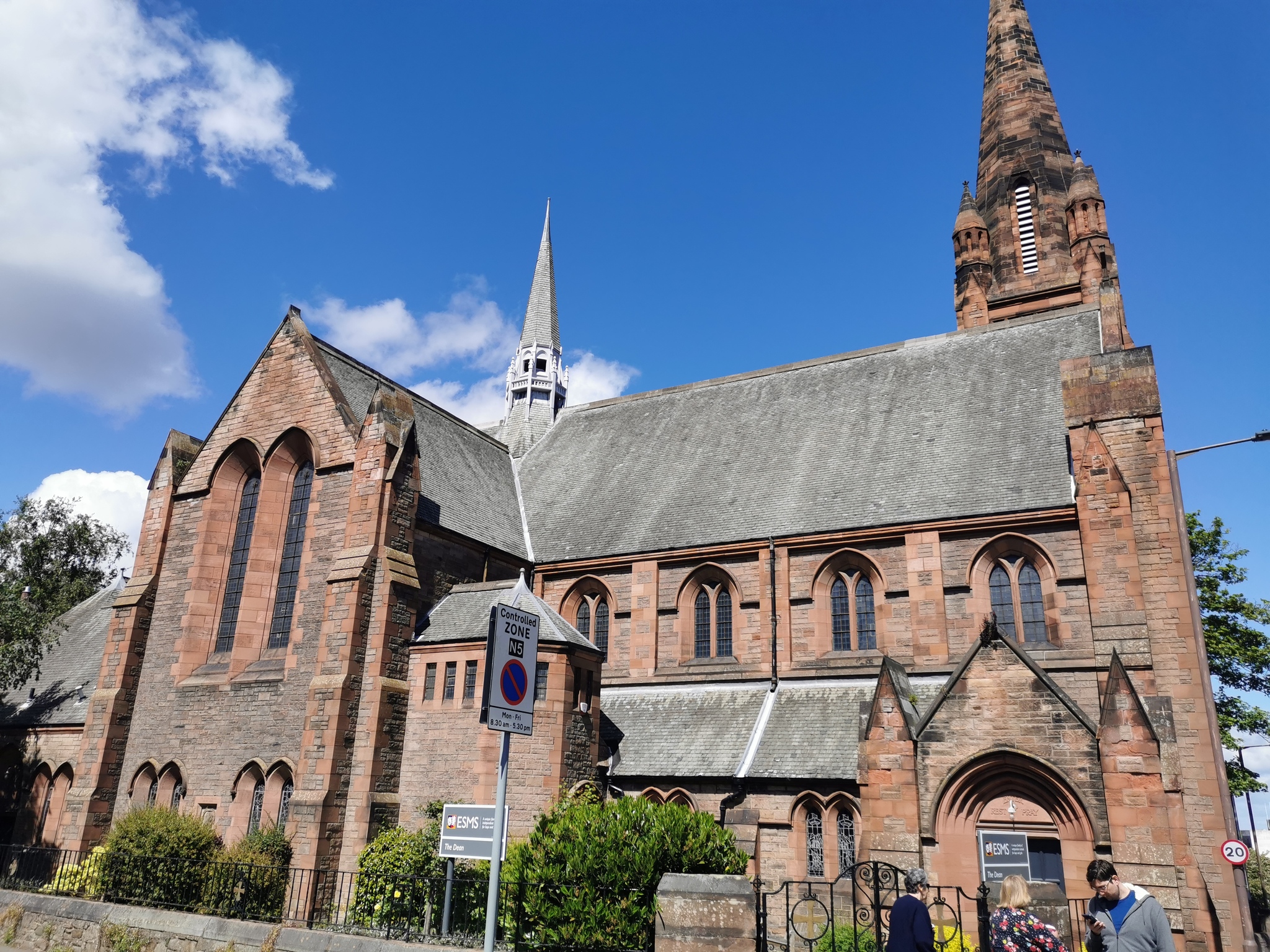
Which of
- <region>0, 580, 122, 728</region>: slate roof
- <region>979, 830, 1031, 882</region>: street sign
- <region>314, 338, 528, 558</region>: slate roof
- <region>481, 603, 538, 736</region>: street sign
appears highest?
<region>314, 338, 528, 558</region>: slate roof

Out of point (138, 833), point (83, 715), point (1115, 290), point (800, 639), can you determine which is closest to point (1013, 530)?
point (800, 639)

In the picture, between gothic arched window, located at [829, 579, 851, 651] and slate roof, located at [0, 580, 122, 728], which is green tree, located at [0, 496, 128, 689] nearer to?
slate roof, located at [0, 580, 122, 728]

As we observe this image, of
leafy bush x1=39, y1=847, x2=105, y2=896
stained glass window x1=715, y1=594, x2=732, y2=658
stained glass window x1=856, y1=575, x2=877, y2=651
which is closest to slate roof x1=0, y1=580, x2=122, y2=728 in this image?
leafy bush x1=39, y1=847, x2=105, y2=896

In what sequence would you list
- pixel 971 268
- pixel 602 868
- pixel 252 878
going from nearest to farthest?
pixel 602 868 < pixel 252 878 < pixel 971 268

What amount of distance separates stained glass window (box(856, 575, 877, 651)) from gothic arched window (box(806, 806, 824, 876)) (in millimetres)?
4548

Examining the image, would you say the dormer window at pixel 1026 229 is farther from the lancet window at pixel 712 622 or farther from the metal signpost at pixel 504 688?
the metal signpost at pixel 504 688

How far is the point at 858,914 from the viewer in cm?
1573

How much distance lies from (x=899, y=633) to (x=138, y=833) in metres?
16.8

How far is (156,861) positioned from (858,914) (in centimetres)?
1316

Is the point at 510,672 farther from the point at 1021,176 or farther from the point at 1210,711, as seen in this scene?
the point at 1021,176

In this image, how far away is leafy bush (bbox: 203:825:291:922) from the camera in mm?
15812

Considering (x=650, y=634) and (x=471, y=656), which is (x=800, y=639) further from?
(x=471, y=656)

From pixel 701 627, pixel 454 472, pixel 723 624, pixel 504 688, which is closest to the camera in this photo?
pixel 504 688

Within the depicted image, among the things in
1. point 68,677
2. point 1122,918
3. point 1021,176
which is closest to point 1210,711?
point 1122,918
